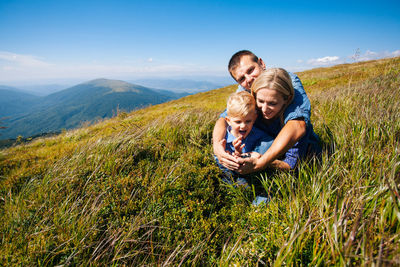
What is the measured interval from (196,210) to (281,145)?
5.30 ft

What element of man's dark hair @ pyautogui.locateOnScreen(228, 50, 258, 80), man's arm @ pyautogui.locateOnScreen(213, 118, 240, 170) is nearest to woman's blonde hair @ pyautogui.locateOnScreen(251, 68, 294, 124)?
man's arm @ pyautogui.locateOnScreen(213, 118, 240, 170)

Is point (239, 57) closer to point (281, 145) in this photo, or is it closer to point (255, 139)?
point (255, 139)

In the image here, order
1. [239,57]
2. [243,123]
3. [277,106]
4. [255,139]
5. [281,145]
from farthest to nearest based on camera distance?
[239,57]
[255,139]
[243,123]
[277,106]
[281,145]

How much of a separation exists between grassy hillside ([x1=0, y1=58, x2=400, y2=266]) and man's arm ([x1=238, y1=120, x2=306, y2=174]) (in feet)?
1.03

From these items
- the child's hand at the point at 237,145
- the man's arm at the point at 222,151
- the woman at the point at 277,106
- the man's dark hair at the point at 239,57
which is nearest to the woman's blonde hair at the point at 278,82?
the woman at the point at 277,106

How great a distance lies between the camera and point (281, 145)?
264cm

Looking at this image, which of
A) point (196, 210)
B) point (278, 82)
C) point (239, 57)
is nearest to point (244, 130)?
point (278, 82)

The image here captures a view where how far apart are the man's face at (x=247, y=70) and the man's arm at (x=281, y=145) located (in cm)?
154

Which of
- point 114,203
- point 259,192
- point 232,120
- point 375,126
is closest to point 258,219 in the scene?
point 259,192

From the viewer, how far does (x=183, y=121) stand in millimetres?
5355

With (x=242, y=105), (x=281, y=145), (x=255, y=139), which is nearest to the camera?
(x=281, y=145)

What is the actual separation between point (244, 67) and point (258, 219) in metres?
3.05

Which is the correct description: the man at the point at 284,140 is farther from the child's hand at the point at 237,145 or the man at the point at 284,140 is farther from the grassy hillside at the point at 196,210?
the grassy hillside at the point at 196,210

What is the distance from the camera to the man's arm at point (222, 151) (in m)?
2.84
